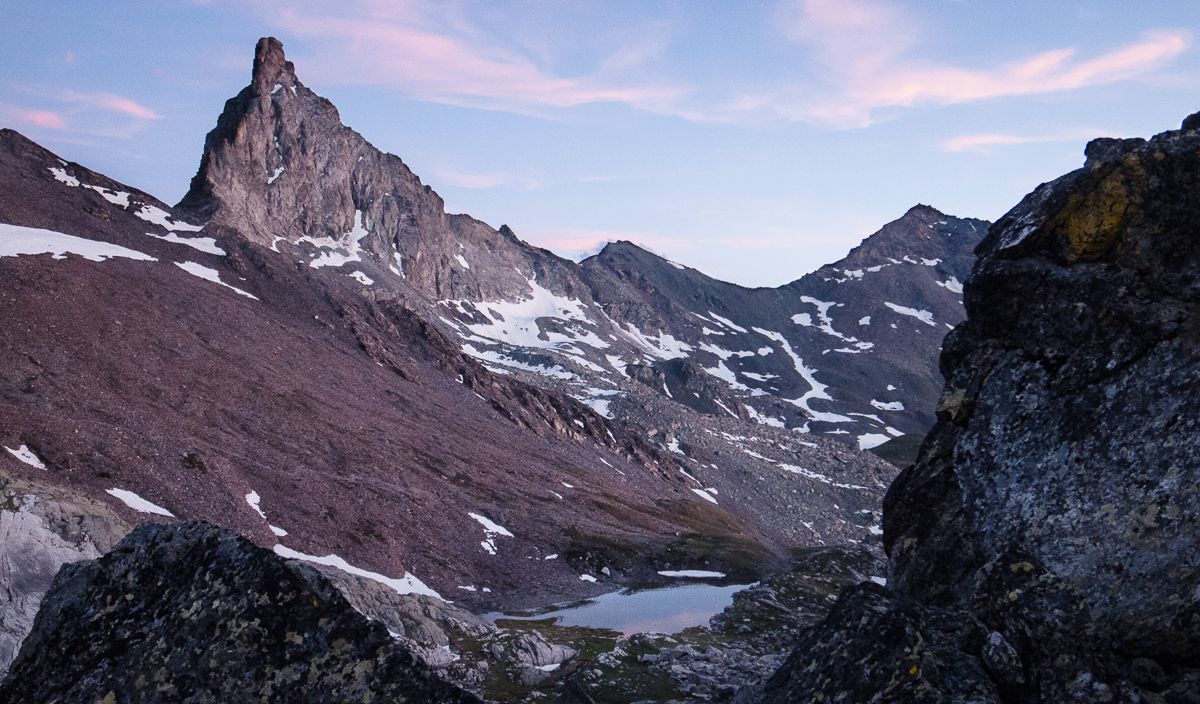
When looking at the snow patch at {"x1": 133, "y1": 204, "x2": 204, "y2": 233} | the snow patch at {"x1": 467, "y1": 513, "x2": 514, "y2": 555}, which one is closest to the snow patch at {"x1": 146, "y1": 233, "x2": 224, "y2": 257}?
the snow patch at {"x1": 133, "y1": 204, "x2": 204, "y2": 233}

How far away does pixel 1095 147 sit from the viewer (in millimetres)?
18641

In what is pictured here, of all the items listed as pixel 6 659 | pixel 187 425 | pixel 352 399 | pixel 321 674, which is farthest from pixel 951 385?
pixel 352 399

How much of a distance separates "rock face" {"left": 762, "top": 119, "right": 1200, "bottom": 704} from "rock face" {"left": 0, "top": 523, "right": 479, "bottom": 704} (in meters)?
5.49

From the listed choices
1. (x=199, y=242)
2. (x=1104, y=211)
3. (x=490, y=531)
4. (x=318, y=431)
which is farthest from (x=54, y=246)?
(x=1104, y=211)

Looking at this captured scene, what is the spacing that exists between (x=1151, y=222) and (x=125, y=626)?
18271mm

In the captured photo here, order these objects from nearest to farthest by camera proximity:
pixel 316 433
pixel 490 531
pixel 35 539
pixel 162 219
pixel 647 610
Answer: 1. pixel 35 539
2. pixel 647 610
3. pixel 490 531
4. pixel 316 433
5. pixel 162 219

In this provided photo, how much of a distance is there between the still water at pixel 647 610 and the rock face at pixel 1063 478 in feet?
133

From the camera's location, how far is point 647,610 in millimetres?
64250

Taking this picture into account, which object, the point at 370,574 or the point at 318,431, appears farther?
the point at 318,431

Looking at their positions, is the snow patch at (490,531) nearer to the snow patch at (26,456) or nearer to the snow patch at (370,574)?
the snow patch at (370,574)

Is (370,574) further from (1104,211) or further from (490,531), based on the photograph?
(1104,211)

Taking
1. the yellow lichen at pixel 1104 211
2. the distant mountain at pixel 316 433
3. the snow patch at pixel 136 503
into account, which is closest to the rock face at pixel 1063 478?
the yellow lichen at pixel 1104 211

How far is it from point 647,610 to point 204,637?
195ft

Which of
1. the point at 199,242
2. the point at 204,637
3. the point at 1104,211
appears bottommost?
the point at 204,637
